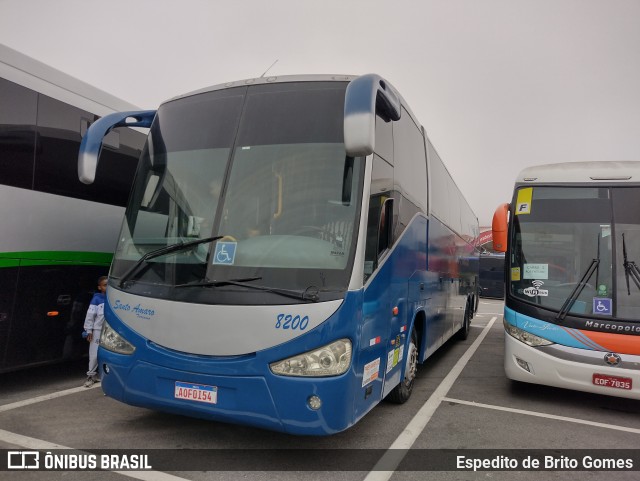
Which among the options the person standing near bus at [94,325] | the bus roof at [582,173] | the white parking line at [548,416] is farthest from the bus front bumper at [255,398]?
the bus roof at [582,173]

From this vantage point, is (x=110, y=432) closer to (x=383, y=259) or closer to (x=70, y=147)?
(x=383, y=259)

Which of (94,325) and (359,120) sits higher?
(359,120)

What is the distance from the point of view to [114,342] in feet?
14.0

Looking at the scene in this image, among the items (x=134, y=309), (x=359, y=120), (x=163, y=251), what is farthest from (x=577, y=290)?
(x=134, y=309)

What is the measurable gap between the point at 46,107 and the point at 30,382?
371 cm

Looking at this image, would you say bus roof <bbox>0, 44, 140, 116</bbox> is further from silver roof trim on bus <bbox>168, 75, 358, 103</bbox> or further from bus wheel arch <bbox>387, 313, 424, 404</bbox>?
bus wheel arch <bbox>387, 313, 424, 404</bbox>

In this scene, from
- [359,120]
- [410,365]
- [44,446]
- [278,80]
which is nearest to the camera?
[359,120]

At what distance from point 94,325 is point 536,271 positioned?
588 cm

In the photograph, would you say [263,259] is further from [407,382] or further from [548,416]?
[548,416]

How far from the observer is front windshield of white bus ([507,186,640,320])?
593cm

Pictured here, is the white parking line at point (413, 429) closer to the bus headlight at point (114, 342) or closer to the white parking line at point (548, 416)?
the white parking line at point (548, 416)

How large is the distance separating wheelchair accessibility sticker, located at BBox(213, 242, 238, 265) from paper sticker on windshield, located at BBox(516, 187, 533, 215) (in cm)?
460

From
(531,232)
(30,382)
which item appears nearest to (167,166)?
(30,382)

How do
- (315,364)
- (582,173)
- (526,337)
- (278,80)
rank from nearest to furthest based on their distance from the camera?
1. (315,364)
2. (278,80)
3. (526,337)
4. (582,173)
